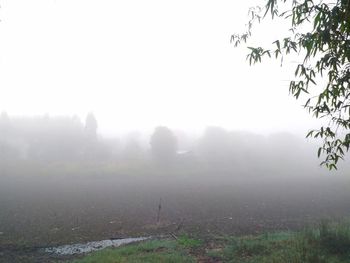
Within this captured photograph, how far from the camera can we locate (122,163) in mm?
107688

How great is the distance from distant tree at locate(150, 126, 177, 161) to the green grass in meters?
87.8

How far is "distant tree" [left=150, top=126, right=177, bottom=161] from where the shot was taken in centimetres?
10656

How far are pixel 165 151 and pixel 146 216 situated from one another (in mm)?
75048

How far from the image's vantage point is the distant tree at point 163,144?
107 metres

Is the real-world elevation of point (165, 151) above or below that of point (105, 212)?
above

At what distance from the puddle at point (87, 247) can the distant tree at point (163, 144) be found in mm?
82794

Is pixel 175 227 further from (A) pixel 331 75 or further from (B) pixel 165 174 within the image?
(B) pixel 165 174

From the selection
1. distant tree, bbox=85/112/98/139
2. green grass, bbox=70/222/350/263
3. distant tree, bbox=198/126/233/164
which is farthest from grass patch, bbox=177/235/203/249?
distant tree, bbox=85/112/98/139

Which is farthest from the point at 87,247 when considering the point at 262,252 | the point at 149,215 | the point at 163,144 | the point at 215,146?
the point at 215,146

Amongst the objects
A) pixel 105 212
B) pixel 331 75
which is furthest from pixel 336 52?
pixel 105 212

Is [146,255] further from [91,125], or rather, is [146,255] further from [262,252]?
[91,125]

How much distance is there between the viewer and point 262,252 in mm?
14539

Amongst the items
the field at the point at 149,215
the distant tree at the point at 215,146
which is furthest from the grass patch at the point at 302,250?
the distant tree at the point at 215,146

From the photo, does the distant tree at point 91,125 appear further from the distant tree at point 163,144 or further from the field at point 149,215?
the field at point 149,215
